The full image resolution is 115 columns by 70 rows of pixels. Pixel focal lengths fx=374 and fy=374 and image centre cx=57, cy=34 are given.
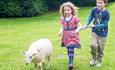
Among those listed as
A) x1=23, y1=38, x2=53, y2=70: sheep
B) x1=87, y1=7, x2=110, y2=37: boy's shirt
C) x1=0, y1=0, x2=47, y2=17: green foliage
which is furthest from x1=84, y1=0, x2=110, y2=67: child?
x1=0, y1=0, x2=47, y2=17: green foliage

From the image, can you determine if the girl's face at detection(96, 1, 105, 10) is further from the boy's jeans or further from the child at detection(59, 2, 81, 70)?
the boy's jeans

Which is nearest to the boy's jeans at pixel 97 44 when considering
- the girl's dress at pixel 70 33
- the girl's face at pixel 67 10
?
the girl's dress at pixel 70 33

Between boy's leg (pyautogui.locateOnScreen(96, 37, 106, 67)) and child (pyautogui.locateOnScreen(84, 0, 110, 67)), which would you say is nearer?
child (pyautogui.locateOnScreen(84, 0, 110, 67))

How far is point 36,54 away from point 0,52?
455 cm

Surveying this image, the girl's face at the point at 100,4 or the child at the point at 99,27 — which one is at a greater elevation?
the girl's face at the point at 100,4

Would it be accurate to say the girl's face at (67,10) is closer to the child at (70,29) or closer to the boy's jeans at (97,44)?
the child at (70,29)

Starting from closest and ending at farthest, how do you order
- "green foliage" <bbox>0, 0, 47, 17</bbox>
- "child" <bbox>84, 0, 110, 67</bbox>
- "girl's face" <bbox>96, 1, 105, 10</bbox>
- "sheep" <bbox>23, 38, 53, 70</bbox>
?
"sheep" <bbox>23, 38, 53, 70</bbox> → "girl's face" <bbox>96, 1, 105, 10</bbox> → "child" <bbox>84, 0, 110, 67</bbox> → "green foliage" <bbox>0, 0, 47, 17</bbox>

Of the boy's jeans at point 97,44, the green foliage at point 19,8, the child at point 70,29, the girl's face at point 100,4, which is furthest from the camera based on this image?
the green foliage at point 19,8

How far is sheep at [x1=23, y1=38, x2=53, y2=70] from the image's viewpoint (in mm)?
8400

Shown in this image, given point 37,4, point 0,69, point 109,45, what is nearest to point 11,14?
point 37,4

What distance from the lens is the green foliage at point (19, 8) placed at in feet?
116

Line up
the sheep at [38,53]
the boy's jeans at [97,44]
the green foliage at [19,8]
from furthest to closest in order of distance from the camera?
the green foliage at [19,8]
the boy's jeans at [97,44]
the sheep at [38,53]

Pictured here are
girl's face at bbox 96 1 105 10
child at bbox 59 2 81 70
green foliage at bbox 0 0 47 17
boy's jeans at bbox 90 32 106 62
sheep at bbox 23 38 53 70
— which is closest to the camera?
sheep at bbox 23 38 53 70

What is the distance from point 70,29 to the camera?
30.5 feet
